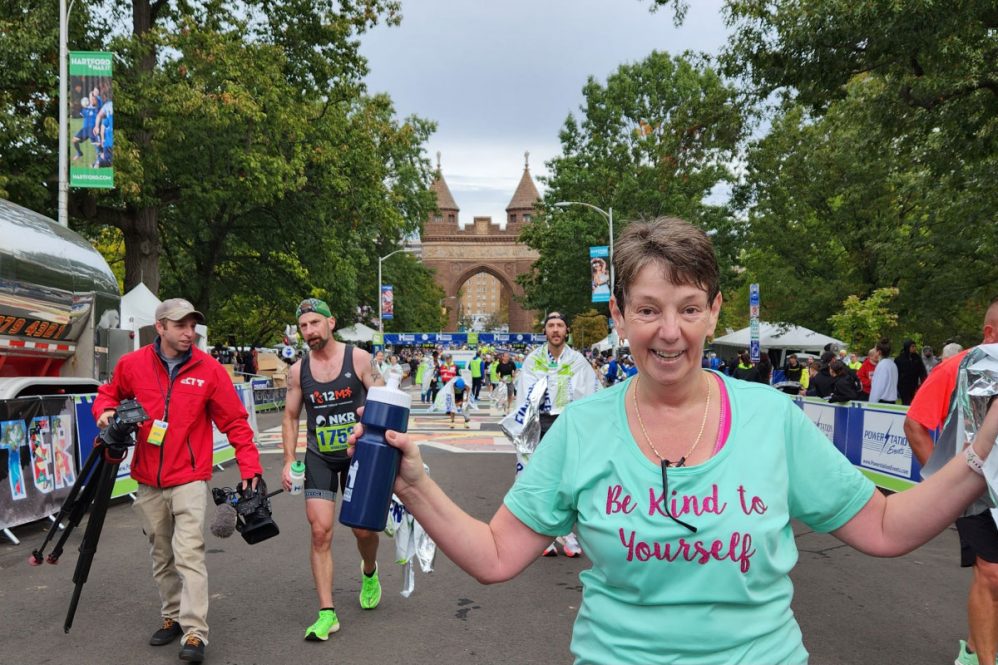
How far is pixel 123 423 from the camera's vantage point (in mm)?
4582

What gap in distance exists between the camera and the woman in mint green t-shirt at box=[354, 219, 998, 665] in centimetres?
178

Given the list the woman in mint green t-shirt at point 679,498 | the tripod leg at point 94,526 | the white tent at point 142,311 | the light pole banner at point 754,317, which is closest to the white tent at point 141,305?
the white tent at point 142,311

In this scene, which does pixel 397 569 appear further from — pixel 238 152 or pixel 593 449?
pixel 238 152

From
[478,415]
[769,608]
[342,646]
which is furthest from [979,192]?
[769,608]

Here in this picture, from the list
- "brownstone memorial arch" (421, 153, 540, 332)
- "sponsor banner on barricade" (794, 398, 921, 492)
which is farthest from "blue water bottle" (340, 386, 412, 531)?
"brownstone memorial arch" (421, 153, 540, 332)

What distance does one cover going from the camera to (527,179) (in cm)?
12850

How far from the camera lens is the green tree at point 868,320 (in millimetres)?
22875

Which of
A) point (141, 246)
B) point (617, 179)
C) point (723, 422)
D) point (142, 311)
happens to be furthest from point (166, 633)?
point (617, 179)

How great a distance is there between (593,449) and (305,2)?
2417 cm

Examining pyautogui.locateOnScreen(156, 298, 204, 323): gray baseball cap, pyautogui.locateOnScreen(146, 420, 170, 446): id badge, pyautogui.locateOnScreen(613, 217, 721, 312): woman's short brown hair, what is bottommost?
pyautogui.locateOnScreen(146, 420, 170, 446): id badge

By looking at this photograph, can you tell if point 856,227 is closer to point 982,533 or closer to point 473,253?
point 982,533

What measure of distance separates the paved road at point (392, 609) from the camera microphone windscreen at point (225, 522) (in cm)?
68

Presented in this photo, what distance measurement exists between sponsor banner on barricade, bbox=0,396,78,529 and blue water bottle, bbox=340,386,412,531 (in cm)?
734

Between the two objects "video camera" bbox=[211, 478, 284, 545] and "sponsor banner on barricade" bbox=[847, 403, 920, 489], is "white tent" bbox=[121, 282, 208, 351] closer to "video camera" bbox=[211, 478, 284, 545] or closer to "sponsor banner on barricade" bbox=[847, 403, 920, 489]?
"sponsor banner on barricade" bbox=[847, 403, 920, 489]
